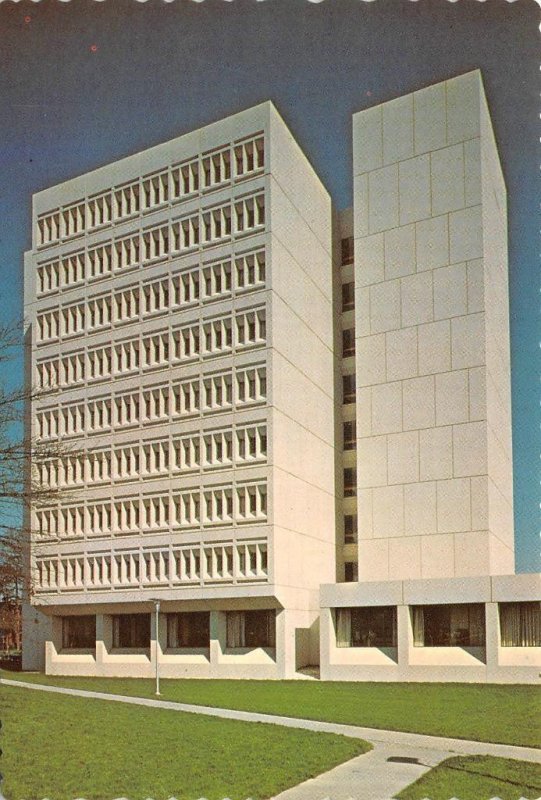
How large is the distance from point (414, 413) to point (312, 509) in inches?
316

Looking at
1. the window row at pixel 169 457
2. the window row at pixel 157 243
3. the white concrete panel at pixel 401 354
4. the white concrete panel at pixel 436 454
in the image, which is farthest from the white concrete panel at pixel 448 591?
the window row at pixel 157 243

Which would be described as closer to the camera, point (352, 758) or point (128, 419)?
point (352, 758)

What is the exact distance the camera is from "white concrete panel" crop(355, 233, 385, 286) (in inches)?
2131

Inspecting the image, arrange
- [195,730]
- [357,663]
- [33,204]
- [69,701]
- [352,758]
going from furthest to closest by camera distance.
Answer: [33,204] < [357,663] < [69,701] < [195,730] < [352,758]

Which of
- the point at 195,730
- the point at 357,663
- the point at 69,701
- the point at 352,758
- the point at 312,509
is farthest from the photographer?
the point at 312,509

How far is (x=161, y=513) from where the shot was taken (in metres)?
54.3

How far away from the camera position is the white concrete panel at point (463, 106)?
51.5 metres

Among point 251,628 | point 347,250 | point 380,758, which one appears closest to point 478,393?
point 347,250

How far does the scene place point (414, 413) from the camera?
51.8 metres

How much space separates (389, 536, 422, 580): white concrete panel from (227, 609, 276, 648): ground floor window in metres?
6.72

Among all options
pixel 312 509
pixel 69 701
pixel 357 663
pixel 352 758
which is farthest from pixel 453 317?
pixel 352 758

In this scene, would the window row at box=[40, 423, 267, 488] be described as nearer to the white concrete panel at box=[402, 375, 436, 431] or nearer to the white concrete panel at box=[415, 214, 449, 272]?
the white concrete panel at box=[402, 375, 436, 431]

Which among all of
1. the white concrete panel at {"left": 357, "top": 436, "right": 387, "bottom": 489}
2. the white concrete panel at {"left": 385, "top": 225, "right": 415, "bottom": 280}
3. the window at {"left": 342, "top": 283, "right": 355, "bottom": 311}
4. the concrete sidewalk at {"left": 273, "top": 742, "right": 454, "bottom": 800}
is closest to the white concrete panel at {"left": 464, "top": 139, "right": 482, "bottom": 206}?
the white concrete panel at {"left": 385, "top": 225, "right": 415, "bottom": 280}

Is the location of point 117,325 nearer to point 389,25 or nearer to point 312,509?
point 312,509
